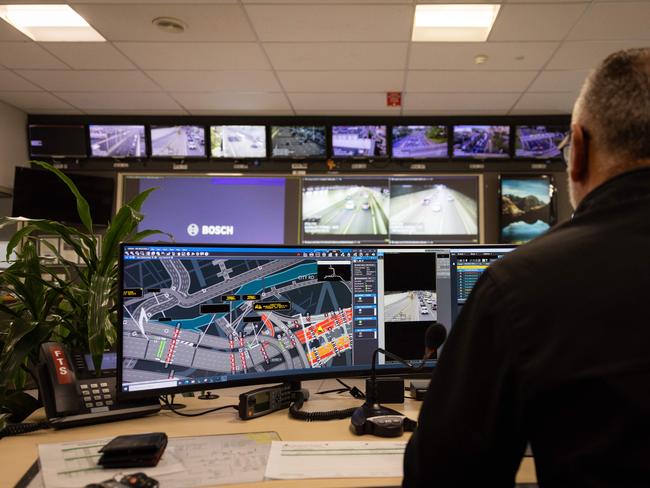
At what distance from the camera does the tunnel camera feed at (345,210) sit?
4.49 meters

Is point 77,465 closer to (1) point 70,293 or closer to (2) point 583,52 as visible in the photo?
(1) point 70,293

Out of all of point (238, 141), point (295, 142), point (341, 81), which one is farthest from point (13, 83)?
point (341, 81)

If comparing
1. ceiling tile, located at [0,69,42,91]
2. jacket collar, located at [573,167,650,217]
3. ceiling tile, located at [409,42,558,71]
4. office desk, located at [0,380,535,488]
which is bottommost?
office desk, located at [0,380,535,488]

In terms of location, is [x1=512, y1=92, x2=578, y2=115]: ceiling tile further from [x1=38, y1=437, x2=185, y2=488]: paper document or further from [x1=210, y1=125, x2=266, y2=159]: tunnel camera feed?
[x1=38, y1=437, x2=185, y2=488]: paper document

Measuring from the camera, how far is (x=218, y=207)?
460cm

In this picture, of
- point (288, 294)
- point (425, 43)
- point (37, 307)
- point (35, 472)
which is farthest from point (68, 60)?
point (35, 472)

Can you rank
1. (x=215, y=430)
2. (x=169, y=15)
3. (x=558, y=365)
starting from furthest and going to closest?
1. (x=169, y=15)
2. (x=215, y=430)
3. (x=558, y=365)

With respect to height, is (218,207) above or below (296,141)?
below

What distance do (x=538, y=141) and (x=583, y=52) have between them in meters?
1.28

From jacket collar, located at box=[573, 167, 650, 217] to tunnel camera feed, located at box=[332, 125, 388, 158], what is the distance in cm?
389

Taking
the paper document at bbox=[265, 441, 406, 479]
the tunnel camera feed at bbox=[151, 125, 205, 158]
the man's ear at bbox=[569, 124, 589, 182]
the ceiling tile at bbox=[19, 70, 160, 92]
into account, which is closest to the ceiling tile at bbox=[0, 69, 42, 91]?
the ceiling tile at bbox=[19, 70, 160, 92]

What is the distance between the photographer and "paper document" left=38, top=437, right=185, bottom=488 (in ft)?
3.11

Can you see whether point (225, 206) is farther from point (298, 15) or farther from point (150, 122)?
point (298, 15)

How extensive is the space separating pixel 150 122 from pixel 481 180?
305cm
